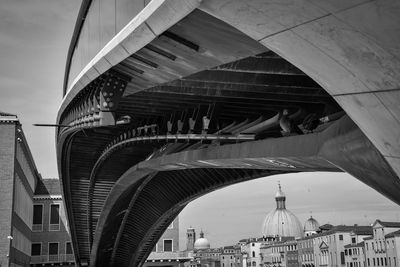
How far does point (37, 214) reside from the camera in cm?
5969

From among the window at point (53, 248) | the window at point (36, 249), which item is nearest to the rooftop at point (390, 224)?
the window at point (53, 248)

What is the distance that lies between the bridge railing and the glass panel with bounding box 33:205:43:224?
3853 cm

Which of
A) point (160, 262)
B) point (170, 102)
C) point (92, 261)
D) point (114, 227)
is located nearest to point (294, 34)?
point (170, 102)

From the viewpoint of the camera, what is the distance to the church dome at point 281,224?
167000mm

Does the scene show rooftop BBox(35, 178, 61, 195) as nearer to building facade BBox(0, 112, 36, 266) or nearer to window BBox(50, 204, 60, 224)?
window BBox(50, 204, 60, 224)

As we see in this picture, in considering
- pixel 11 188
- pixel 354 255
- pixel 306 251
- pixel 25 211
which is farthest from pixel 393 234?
pixel 11 188

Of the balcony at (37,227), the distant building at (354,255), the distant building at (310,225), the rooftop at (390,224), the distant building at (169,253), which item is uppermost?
the distant building at (310,225)

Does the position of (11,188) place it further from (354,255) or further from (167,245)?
(354,255)

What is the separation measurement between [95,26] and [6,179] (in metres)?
25.4

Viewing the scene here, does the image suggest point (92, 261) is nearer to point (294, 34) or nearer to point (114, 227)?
point (114, 227)

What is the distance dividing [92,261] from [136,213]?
10.1 meters

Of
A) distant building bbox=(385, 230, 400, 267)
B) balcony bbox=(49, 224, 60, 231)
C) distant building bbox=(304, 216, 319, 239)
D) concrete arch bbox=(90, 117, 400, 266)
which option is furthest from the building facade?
distant building bbox=(304, 216, 319, 239)

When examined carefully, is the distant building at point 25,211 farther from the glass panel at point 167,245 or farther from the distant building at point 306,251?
the distant building at point 306,251

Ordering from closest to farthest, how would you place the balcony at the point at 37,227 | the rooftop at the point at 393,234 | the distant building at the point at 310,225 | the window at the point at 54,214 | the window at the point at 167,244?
1. the balcony at the point at 37,227
2. the window at the point at 54,214
3. the window at the point at 167,244
4. the rooftop at the point at 393,234
5. the distant building at the point at 310,225
